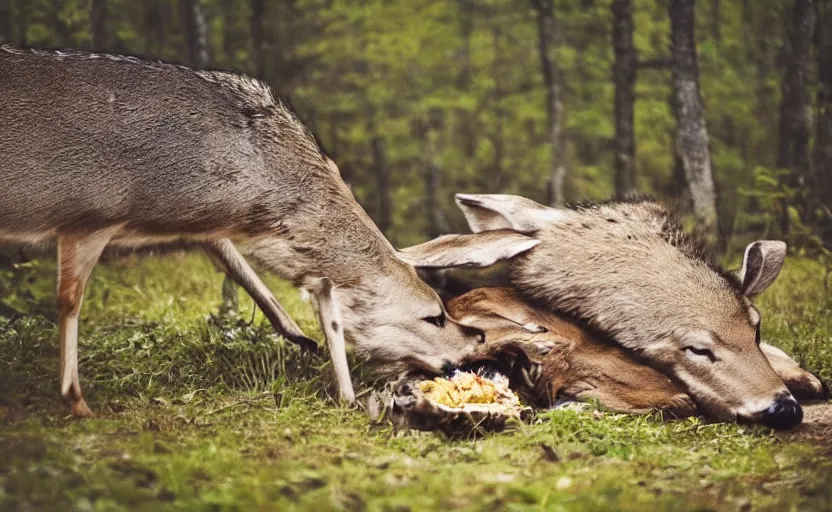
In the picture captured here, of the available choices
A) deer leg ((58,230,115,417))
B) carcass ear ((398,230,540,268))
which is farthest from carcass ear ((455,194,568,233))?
deer leg ((58,230,115,417))

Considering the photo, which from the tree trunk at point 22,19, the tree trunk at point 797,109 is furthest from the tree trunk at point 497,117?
the tree trunk at point 22,19

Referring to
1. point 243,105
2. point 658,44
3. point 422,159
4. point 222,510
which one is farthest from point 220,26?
point 222,510

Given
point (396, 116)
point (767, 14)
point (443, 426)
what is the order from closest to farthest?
point (443, 426), point (767, 14), point (396, 116)

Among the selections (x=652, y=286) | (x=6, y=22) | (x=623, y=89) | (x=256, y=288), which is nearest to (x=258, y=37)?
(x=6, y=22)

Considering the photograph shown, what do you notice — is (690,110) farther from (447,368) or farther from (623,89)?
(447,368)

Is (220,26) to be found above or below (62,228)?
above

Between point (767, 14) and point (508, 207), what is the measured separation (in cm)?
605

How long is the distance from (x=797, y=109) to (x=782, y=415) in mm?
4516

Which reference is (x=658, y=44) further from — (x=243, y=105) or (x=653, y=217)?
(x=243, y=105)

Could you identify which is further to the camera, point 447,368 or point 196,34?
point 196,34

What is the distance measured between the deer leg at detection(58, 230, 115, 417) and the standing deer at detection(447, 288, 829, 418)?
2027 mm

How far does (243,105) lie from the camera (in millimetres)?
4723

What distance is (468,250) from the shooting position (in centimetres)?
462

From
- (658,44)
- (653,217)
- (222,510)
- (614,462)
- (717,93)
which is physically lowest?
(614,462)
